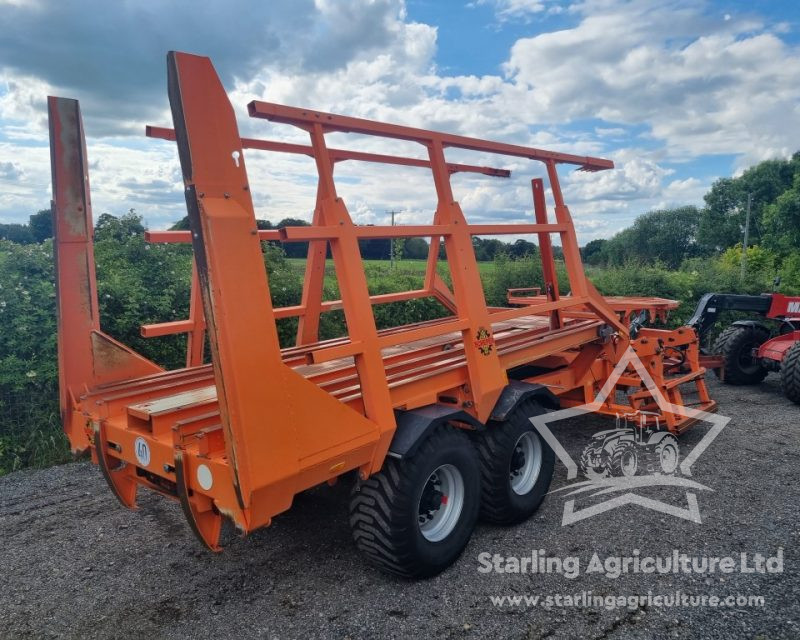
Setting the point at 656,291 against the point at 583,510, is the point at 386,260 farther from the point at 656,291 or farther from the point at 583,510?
the point at 583,510

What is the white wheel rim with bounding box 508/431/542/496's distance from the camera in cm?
398

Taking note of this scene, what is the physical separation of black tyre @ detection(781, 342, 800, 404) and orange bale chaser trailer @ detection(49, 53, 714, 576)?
3.74 meters

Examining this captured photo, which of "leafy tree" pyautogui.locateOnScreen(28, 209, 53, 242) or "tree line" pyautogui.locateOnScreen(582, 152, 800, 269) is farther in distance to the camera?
"tree line" pyautogui.locateOnScreen(582, 152, 800, 269)

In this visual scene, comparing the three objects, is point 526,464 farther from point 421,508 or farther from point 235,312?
point 235,312

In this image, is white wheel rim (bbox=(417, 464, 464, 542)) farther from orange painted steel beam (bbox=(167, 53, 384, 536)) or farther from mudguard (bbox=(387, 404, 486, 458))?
orange painted steel beam (bbox=(167, 53, 384, 536))

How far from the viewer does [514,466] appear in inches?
157

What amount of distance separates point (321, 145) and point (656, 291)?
1109cm

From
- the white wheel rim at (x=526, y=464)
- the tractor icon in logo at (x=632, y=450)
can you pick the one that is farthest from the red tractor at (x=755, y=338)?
the white wheel rim at (x=526, y=464)

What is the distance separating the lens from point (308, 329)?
4.75 m

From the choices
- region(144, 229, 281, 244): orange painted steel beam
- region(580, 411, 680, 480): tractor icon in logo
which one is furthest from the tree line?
region(144, 229, 281, 244): orange painted steel beam

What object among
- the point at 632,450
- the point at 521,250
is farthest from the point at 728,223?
the point at 632,450

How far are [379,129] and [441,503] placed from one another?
2.21 metres

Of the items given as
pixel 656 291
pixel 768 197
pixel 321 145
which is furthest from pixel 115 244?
pixel 768 197

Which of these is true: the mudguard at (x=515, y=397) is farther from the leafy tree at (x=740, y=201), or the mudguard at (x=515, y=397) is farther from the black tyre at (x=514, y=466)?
the leafy tree at (x=740, y=201)
